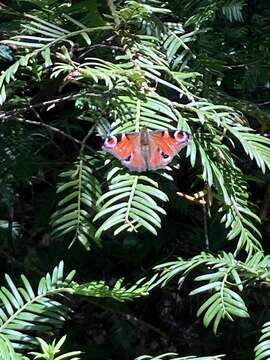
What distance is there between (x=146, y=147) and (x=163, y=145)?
0.02 m

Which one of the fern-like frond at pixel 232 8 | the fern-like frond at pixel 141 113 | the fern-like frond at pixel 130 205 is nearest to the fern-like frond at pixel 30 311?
the fern-like frond at pixel 130 205

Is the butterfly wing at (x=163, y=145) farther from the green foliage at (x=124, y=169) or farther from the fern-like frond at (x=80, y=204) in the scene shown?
the fern-like frond at (x=80, y=204)

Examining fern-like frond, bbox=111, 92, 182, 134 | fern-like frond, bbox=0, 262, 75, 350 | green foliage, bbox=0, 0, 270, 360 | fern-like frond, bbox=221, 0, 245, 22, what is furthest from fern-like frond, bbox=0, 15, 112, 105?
fern-like frond, bbox=221, 0, 245, 22

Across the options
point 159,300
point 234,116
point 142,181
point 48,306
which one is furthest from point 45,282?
point 159,300

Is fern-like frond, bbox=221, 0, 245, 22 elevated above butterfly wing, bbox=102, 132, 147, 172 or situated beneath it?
elevated above

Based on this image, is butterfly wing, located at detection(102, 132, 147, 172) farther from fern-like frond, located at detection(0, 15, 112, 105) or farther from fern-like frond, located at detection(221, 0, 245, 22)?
fern-like frond, located at detection(221, 0, 245, 22)

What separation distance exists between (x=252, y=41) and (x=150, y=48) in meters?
0.49

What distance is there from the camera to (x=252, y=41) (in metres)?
1.45

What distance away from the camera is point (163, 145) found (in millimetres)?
949

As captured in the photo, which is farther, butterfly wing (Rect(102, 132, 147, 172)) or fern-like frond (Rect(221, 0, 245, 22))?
fern-like frond (Rect(221, 0, 245, 22))

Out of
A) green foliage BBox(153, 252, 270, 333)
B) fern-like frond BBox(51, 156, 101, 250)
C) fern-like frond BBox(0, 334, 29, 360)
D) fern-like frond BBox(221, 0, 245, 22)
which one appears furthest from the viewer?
fern-like frond BBox(221, 0, 245, 22)

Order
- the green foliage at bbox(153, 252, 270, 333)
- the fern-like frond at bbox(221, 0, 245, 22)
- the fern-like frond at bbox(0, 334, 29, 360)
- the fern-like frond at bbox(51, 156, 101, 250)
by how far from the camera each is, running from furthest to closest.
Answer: the fern-like frond at bbox(221, 0, 245, 22) → the fern-like frond at bbox(51, 156, 101, 250) → the green foliage at bbox(153, 252, 270, 333) → the fern-like frond at bbox(0, 334, 29, 360)

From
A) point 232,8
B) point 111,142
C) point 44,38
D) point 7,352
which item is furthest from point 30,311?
point 232,8

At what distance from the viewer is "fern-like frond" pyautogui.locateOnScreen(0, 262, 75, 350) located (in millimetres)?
899
